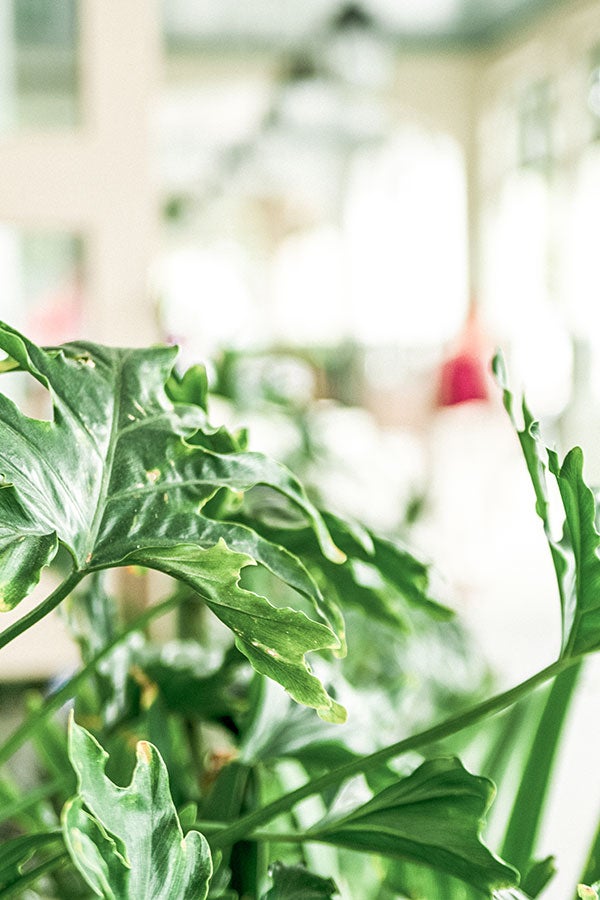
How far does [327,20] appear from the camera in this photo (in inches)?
286

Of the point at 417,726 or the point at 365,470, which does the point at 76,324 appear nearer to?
the point at 365,470

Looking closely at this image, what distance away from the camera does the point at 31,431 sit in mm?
448

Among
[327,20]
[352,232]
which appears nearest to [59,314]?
[327,20]

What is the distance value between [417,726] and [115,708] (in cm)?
46

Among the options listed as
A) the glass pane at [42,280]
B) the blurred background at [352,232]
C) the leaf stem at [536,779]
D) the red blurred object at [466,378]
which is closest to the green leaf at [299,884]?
the leaf stem at [536,779]

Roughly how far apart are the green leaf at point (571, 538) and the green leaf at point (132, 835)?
0.17 metres

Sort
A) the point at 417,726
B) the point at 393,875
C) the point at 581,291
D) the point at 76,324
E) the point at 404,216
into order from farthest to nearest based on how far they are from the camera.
A: the point at 404,216, the point at 581,291, the point at 76,324, the point at 417,726, the point at 393,875

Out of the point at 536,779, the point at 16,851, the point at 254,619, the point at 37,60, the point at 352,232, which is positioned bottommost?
the point at 352,232

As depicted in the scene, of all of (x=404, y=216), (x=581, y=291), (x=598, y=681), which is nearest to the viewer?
(x=598, y=681)

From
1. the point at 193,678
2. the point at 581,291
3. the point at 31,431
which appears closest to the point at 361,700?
the point at 193,678

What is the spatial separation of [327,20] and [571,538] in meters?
7.28

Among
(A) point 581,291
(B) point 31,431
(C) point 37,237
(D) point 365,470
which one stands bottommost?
(A) point 581,291

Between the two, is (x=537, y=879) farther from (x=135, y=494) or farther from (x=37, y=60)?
(x=37, y=60)

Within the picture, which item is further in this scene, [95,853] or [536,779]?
[536,779]
